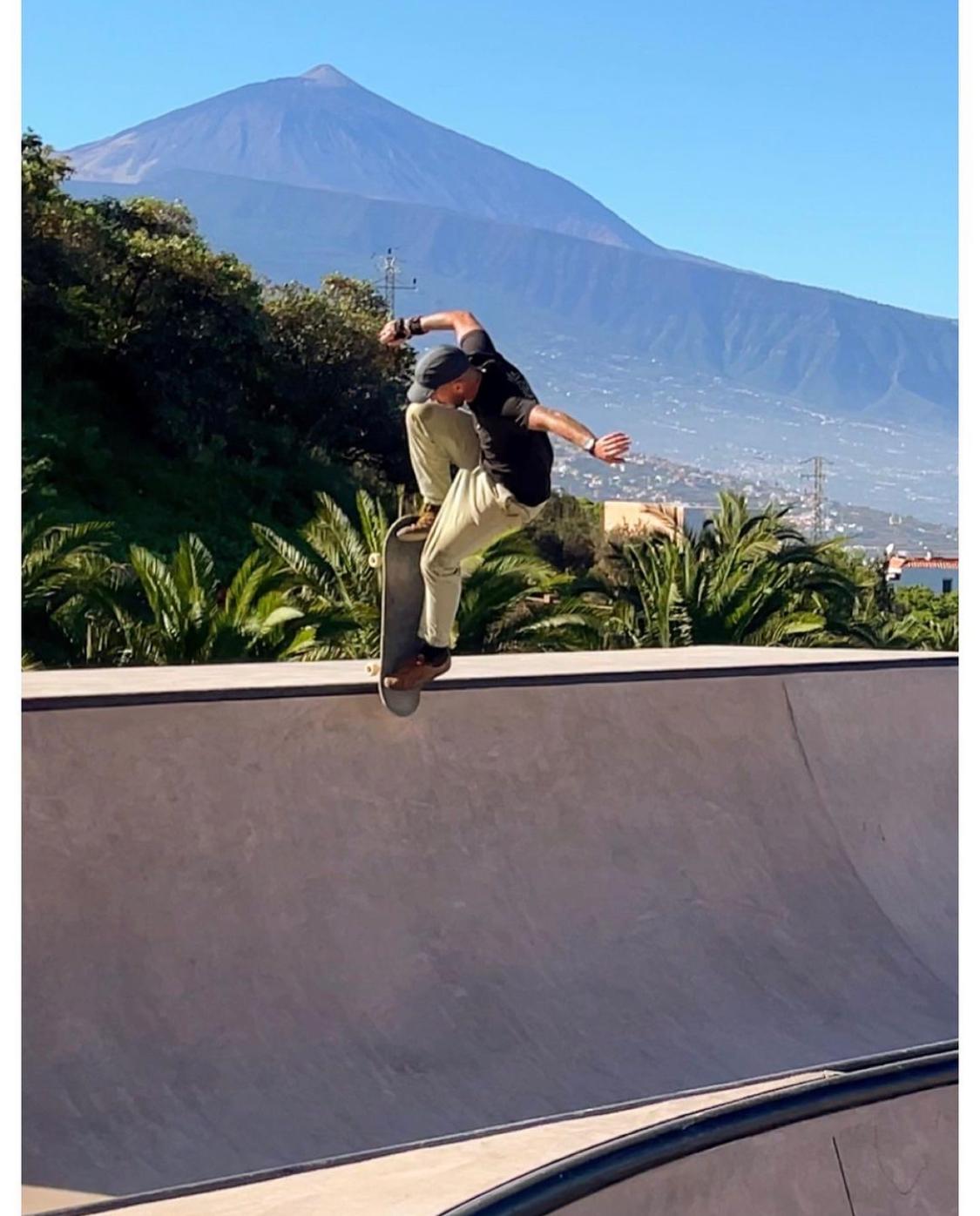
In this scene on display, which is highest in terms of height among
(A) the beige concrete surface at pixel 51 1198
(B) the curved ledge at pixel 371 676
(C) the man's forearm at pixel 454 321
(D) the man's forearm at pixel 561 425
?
(C) the man's forearm at pixel 454 321

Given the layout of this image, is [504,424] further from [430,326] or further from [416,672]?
[416,672]

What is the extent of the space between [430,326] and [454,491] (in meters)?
0.64

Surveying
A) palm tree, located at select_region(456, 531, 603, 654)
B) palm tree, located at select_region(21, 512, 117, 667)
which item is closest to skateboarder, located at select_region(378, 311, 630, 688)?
palm tree, located at select_region(456, 531, 603, 654)

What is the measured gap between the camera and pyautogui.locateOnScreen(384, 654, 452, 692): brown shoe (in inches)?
284

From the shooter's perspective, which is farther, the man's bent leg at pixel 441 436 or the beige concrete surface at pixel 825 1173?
the man's bent leg at pixel 441 436

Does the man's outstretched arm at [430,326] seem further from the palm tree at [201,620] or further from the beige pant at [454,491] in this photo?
the palm tree at [201,620]

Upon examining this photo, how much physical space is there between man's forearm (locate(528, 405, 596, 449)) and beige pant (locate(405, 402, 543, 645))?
0.36m

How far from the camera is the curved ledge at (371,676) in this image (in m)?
6.94

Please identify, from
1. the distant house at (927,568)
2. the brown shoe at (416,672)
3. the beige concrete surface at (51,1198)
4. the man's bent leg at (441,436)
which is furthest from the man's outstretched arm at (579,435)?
the beige concrete surface at (51,1198)

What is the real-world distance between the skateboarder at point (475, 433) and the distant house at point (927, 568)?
1.54m

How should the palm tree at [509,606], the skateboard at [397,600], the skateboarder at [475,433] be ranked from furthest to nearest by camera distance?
1. the palm tree at [509,606]
2. the skateboard at [397,600]
3. the skateboarder at [475,433]

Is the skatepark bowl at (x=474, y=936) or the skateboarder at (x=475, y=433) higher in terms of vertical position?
the skateboarder at (x=475, y=433)

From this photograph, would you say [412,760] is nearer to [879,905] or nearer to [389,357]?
[879,905]

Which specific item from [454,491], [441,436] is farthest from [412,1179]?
[454,491]
